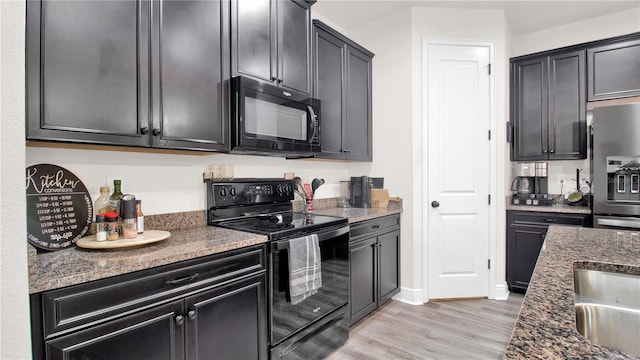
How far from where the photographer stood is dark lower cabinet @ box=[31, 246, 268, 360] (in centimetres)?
102

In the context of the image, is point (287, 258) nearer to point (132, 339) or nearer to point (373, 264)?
point (132, 339)

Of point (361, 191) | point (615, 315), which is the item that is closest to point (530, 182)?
point (361, 191)

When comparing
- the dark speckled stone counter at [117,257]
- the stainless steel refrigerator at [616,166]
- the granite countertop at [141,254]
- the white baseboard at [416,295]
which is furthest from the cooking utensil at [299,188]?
the stainless steel refrigerator at [616,166]

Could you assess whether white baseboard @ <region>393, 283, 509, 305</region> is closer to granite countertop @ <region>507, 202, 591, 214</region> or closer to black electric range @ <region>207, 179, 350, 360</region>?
granite countertop @ <region>507, 202, 591, 214</region>

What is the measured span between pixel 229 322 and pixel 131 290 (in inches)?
20.1

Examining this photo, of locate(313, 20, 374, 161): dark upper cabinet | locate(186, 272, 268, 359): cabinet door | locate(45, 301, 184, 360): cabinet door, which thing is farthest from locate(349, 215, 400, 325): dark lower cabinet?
locate(45, 301, 184, 360): cabinet door

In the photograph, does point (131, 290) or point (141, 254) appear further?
point (141, 254)

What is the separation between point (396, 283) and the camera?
9.97 feet

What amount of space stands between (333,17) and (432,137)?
1.60m

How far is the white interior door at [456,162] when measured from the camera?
305 cm

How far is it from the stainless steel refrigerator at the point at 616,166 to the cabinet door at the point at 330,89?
7.59 feet

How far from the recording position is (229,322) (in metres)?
1.51

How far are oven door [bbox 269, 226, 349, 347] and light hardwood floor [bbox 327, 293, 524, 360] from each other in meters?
0.38

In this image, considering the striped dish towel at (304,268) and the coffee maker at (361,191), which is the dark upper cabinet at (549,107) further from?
the striped dish towel at (304,268)
